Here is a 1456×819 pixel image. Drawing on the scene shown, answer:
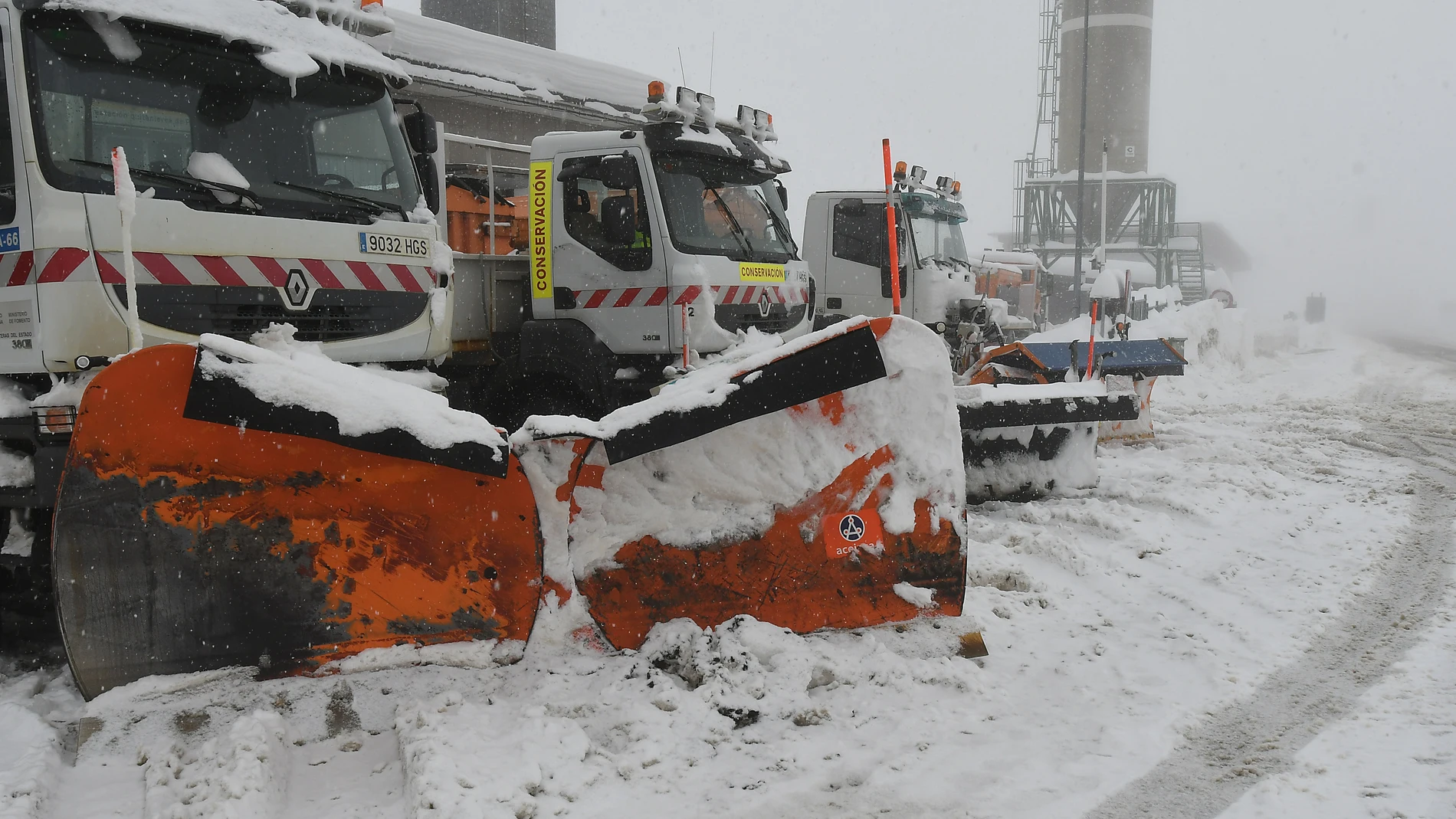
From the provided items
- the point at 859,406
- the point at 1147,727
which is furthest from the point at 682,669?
the point at 1147,727

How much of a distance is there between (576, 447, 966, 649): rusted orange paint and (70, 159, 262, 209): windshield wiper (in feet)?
8.04

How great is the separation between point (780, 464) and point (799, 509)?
19cm

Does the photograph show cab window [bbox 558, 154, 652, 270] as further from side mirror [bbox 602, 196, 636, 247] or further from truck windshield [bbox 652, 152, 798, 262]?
truck windshield [bbox 652, 152, 798, 262]

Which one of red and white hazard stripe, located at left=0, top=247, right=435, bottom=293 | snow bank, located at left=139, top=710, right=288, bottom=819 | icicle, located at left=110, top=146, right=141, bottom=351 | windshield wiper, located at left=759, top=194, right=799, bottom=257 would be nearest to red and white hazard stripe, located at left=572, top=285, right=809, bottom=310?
windshield wiper, located at left=759, top=194, right=799, bottom=257

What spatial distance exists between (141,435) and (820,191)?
32.7 ft

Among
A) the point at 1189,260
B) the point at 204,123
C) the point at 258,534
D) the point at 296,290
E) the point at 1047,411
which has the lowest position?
the point at 258,534

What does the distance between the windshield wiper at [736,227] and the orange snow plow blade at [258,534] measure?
4188 mm

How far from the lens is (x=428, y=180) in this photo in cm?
542

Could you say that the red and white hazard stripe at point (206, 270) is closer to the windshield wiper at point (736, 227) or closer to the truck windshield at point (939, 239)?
the windshield wiper at point (736, 227)

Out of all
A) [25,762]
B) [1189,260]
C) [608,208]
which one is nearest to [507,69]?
[608,208]

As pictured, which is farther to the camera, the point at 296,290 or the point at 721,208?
the point at 721,208

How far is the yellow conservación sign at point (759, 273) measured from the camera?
7.09 meters

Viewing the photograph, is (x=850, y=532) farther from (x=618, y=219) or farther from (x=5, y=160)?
(x=5, y=160)

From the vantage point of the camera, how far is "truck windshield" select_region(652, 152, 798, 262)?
6.77 meters
